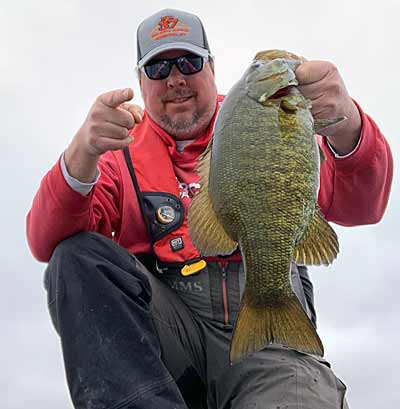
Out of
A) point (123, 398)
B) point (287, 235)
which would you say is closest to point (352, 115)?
point (287, 235)

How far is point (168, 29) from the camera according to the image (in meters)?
5.22

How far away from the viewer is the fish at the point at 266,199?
10.6ft

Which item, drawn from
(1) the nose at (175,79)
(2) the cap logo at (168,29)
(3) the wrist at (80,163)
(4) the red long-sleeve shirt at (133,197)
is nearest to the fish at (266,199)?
(3) the wrist at (80,163)

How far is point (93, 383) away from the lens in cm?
368

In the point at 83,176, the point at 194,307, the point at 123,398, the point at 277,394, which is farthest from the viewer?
the point at 194,307

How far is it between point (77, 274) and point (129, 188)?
1.12 meters

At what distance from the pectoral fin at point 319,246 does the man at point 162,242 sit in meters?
0.69

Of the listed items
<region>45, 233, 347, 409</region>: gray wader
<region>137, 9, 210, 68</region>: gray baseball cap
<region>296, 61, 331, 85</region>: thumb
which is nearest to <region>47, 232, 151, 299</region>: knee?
<region>45, 233, 347, 409</region>: gray wader

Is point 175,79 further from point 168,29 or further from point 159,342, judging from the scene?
point 159,342

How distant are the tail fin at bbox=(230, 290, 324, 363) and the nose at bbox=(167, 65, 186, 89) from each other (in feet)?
6.82

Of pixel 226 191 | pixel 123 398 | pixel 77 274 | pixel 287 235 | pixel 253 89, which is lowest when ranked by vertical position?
pixel 123 398

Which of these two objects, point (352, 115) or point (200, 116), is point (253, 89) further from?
point (200, 116)

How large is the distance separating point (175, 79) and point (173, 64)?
4.5 inches

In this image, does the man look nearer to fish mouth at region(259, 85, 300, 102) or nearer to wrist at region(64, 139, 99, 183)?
wrist at region(64, 139, 99, 183)
